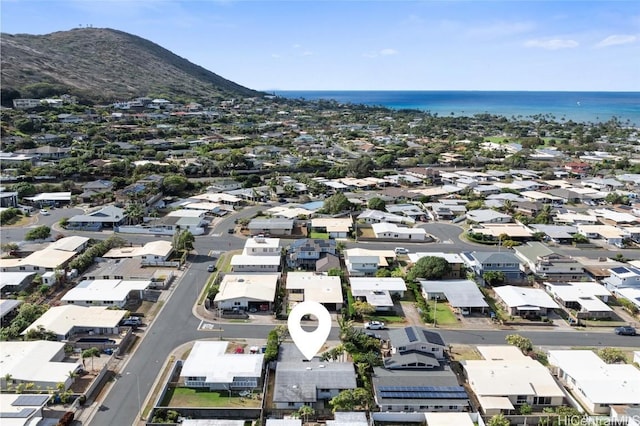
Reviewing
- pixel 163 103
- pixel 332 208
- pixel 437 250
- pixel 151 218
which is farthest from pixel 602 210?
pixel 163 103

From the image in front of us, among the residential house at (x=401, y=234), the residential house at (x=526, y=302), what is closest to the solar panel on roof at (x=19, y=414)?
the residential house at (x=526, y=302)

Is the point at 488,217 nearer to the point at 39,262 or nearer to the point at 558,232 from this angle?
the point at 558,232

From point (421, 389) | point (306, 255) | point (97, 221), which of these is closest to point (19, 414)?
point (421, 389)

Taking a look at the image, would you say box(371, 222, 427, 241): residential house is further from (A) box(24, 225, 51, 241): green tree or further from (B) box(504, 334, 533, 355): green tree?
(A) box(24, 225, 51, 241): green tree

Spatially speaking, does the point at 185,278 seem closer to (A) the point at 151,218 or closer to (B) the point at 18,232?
(A) the point at 151,218

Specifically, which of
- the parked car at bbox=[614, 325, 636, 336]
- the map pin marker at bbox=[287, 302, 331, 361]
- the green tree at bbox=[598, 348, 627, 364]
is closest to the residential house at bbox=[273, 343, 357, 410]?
the map pin marker at bbox=[287, 302, 331, 361]

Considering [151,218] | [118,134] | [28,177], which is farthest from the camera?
[118,134]

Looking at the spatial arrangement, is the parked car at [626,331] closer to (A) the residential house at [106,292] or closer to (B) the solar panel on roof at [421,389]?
(B) the solar panel on roof at [421,389]

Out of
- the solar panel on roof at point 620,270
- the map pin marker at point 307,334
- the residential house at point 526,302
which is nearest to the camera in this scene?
the map pin marker at point 307,334
